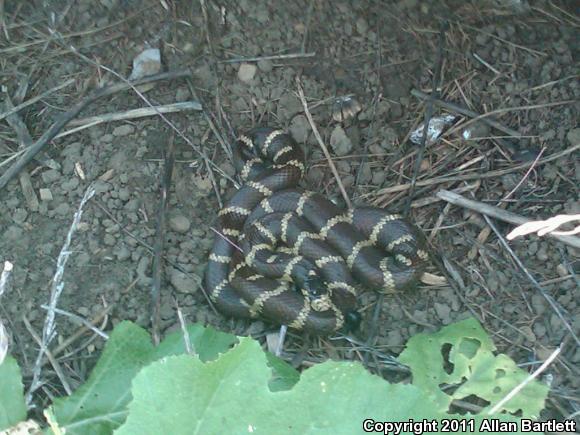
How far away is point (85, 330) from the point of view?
16.0 ft

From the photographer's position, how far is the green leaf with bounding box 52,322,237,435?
404 cm

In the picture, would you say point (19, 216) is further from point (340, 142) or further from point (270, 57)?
point (340, 142)

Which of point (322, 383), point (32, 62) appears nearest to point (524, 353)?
point (322, 383)

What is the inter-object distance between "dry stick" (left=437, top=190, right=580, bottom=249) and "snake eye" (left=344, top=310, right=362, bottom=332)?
1.07m

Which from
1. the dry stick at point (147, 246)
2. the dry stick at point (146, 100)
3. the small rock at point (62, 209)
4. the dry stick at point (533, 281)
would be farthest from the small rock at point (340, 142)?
the small rock at point (62, 209)

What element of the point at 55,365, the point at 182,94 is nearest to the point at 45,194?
the point at 182,94

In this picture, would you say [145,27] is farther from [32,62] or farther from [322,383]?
[322,383]

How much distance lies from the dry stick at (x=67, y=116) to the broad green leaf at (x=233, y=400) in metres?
2.99

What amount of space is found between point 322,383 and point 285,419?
0.62ft

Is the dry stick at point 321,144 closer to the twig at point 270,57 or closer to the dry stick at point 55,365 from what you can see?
the twig at point 270,57

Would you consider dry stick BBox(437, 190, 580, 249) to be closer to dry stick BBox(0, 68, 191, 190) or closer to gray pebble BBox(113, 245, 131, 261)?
dry stick BBox(0, 68, 191, 190)

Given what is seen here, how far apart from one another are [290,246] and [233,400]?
313cm

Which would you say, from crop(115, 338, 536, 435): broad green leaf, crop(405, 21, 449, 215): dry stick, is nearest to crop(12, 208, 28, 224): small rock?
crop(405, 21, 449, 215): dry stick

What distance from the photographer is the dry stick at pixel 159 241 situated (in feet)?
16.1
